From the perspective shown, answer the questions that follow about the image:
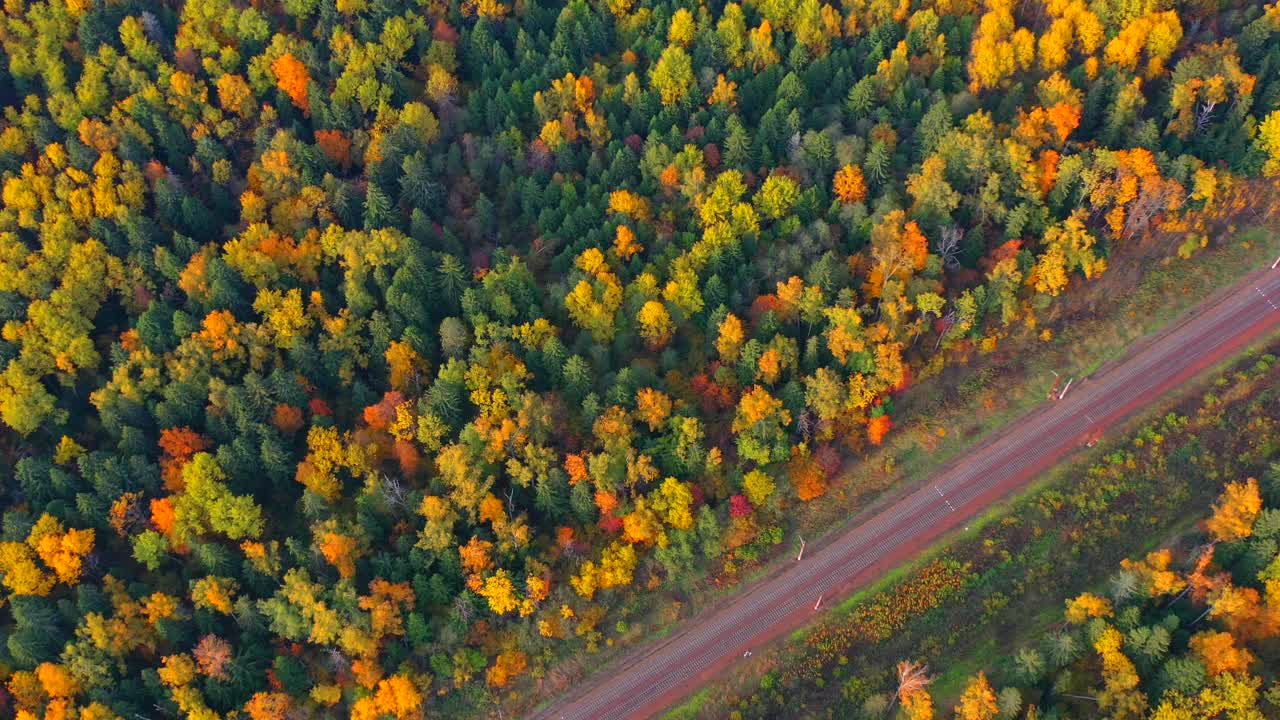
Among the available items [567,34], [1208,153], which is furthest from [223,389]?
[1208,153]

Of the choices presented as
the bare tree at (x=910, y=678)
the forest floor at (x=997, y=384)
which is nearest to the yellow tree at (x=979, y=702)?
the bare tree at (x=910, y=678)

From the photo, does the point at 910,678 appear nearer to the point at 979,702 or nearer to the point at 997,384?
the point at 979,702

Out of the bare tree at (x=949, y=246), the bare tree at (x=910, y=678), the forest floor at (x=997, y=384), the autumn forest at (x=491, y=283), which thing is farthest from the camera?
the bare tree at (x=949, y=246)

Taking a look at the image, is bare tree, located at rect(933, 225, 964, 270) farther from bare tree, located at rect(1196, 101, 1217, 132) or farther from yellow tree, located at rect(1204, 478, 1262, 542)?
yellow tree, located at rect(1204, 478, 1262, 542)

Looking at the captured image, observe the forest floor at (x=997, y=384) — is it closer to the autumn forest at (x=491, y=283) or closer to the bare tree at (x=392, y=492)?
the autumn forest at (x=491, y=283)

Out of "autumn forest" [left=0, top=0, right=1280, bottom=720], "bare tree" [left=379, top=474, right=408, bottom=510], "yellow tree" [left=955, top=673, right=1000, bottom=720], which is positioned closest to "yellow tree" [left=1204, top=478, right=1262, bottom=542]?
"autumn forest" [left=0, top=0, right=1280, bottom=720]

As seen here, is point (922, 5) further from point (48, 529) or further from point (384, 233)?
point (48, 529)
